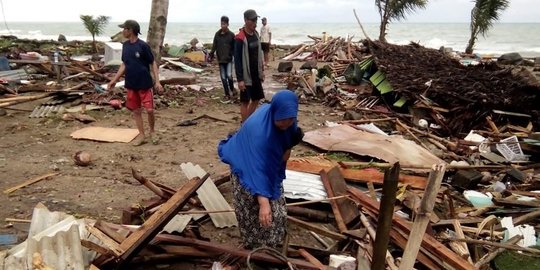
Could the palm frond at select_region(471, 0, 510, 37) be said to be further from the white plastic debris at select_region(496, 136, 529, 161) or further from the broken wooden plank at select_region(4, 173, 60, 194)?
the broken wooden plank at select_region(4, 173, 60, 194)

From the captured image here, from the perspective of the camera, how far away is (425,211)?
2045mm

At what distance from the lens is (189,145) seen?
23.9 ft

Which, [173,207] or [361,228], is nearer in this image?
[173,207]

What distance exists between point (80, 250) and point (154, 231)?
559 millimetres

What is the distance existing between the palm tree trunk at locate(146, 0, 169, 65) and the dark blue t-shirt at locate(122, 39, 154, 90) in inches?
153

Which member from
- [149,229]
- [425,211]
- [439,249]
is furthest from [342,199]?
[425,211]

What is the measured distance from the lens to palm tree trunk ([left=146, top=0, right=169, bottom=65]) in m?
10.3

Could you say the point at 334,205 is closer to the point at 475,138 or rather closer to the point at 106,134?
the point at 475,138

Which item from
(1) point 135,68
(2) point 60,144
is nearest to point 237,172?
(1) point 135,68

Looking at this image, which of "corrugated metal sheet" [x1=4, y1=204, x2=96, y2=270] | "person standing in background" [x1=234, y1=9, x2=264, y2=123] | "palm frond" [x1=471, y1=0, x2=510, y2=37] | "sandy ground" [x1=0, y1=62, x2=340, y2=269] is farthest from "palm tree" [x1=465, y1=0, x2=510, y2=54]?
"corrugated metal sheet" [x1=4, y1=204, x2=96, y2=270]

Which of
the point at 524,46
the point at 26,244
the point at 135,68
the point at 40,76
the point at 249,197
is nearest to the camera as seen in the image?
the point at 26,244

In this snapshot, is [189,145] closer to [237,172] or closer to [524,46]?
[237,172]

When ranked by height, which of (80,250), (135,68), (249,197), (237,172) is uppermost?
(135,68)

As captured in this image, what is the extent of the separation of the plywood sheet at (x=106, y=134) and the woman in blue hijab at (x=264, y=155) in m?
4.20
